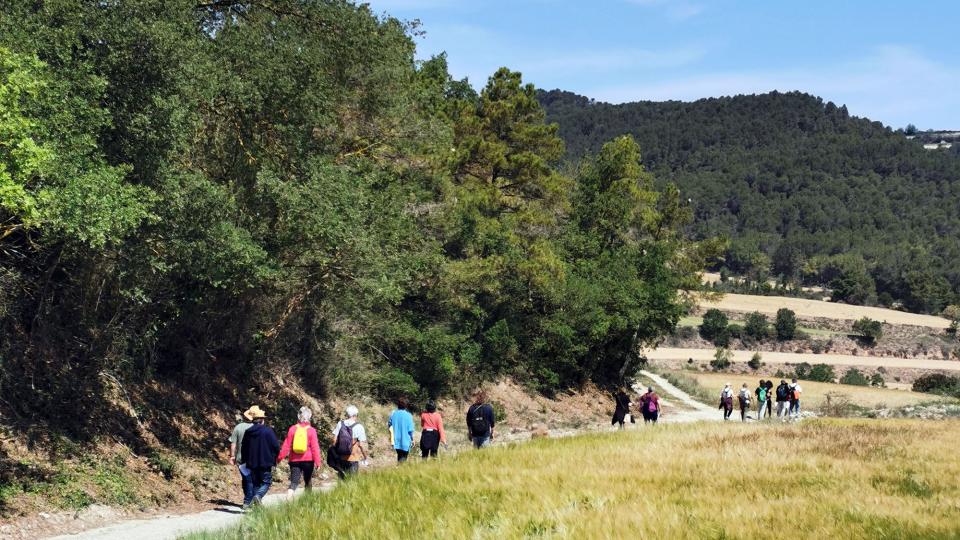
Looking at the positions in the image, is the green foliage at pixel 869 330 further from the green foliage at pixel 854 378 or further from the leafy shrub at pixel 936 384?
the leafy shrub at pixel 936 384

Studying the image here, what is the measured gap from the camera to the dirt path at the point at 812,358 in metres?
104

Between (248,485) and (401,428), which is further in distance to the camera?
(401,428)

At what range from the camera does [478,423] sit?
59.1 ft

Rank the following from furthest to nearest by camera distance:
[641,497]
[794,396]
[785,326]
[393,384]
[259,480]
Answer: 1. [785,326]
2. [794,396]
3. [393,384]
4. [259,480]
5. [641,497]

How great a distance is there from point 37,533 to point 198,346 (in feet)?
31.9

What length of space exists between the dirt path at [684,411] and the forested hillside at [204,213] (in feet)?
46.6

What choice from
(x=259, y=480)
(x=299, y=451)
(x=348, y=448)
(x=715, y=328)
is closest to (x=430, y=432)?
(x=348, y=448)

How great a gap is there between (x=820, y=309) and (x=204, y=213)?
13517 cm

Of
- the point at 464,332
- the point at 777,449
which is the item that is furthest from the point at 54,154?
the point at 464,332

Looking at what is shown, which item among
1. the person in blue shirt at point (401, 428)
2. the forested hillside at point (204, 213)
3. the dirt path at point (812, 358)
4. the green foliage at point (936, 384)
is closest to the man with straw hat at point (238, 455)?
the person in blue shirt at point (401, 428)

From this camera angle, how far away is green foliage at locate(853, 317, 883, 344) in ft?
402

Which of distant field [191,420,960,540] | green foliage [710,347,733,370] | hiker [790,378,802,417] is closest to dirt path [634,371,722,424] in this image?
hiker [790,378,802,417]

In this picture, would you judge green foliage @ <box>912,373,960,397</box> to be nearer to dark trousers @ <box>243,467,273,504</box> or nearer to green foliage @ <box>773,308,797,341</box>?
green foliage @ <box>773,308,797,341</box>

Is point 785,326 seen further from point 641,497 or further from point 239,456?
point 641,497
